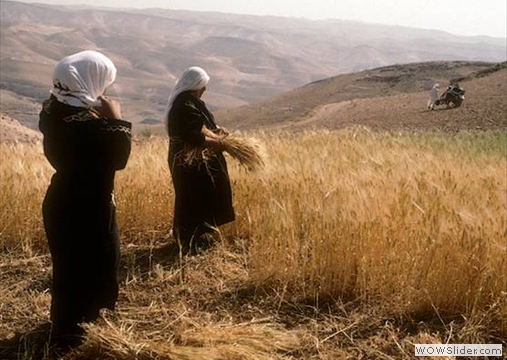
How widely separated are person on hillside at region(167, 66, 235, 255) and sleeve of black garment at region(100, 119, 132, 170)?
3.83ft

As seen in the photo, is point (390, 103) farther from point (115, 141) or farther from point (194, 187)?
point (115, 141)

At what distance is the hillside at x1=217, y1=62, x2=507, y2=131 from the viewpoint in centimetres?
1559

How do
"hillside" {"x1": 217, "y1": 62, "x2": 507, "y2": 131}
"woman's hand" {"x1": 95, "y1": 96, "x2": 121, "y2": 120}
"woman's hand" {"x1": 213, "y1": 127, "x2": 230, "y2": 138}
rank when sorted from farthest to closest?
1. "hillside" {"x1": 217, "y1": 62, "x2": 507, "y2": 131}
2. "woman's hand" {"x1": 213, "y1": 127, "x2": 230, "y2": 138}
3. "woman's hand" {"x1": 95, "y1": 96, "x2": 121, "y2": 120}

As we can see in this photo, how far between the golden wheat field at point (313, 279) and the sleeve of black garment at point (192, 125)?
2.01 ft

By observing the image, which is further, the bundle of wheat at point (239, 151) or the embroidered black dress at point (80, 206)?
the bundle of wheat at point (239, 151)

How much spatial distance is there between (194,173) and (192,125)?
39cm

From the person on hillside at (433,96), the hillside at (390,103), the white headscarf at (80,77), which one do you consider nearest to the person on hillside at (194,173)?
the white headscarf at (80,77)

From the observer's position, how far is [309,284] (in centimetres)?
303

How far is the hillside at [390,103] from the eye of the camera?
15.6 meters

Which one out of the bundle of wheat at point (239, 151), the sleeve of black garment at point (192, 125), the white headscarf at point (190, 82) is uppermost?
the white headscarf at point (190, 82)

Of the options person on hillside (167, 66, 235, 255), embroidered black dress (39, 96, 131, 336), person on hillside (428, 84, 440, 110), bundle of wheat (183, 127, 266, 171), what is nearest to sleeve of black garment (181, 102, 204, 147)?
person on hillside (167, 66, 235, 255)

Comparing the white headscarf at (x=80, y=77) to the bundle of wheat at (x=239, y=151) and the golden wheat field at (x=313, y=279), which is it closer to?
the golden wheat field at (x=313, y=279)

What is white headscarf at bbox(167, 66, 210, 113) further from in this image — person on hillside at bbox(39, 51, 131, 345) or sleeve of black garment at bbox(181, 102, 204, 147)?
person on hillside at bbox(39, 51, 131, 345)

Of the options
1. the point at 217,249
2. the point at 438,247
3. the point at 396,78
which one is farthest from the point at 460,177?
the point at 396,78
